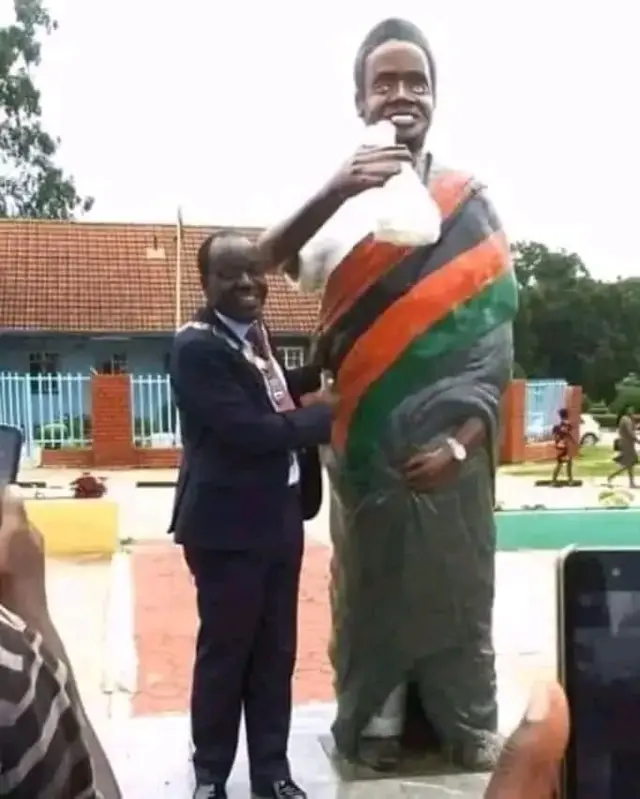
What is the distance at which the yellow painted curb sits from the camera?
8031mm

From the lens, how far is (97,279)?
1784cm

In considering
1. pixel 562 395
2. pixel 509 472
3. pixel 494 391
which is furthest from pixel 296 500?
pixel 562 395

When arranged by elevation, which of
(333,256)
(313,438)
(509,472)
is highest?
(333,256)

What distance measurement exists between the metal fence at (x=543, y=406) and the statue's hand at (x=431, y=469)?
1505 cm

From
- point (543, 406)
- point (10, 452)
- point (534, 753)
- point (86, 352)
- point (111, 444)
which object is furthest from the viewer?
point (86, 352)

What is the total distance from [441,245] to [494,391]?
382mm

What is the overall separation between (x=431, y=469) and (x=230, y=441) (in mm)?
506

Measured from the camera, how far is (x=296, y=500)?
8.94 ft

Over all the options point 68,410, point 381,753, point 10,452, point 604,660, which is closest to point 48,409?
point 68,410

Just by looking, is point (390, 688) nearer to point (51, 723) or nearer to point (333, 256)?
point (333, 256)

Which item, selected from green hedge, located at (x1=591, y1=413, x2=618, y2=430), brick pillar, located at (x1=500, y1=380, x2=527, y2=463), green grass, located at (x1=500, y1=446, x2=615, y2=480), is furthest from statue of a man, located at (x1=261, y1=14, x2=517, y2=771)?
green hedge, located at (x1=591, y1=413, x2=618, y2=430)

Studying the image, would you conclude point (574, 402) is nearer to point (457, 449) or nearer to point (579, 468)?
point (579, 468)

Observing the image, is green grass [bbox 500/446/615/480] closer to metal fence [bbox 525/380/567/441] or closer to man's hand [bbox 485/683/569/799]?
metal fence [bbox 525/380/567/441]

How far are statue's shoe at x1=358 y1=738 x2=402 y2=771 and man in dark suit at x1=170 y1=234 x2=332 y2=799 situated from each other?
229 mm
